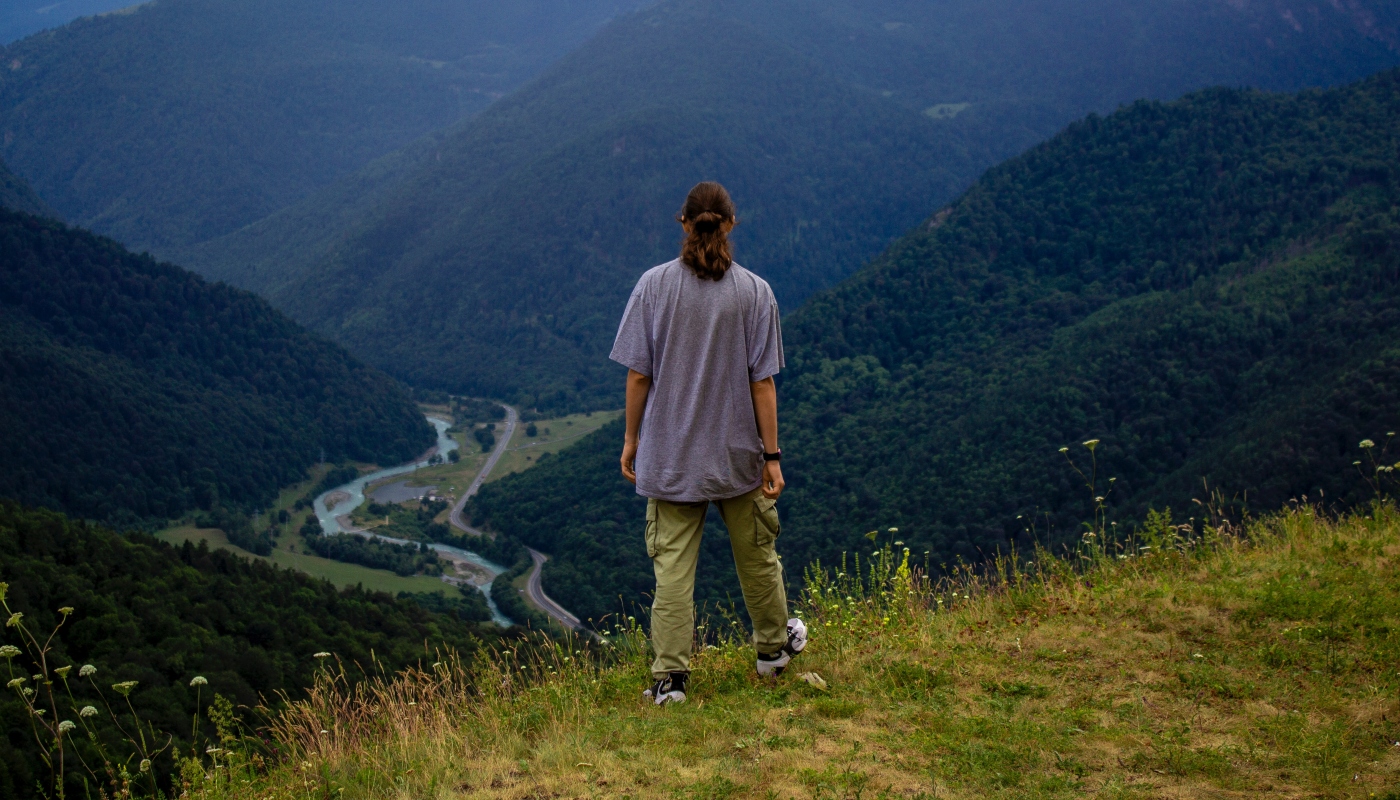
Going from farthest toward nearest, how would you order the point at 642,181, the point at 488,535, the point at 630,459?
the point at 642,181, the point at 488,535, the point at 630,459

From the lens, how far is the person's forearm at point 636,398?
5.44 meters

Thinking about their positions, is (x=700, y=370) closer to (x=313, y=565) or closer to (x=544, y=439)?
(x=313, y=565)

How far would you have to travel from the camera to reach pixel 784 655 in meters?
5.89

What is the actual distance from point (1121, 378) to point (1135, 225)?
2462 centimetres

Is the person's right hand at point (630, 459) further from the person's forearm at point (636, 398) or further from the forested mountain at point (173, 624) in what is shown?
the forested mountain at point (173, 624)

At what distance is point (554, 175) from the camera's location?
6309 inches

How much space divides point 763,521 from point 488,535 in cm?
6769

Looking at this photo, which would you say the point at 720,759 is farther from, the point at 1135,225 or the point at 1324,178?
the point at 1135,225

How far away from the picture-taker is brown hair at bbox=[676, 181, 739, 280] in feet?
16.9

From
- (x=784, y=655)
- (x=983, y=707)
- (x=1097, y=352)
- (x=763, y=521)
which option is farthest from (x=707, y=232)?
(x=1097, y=352)

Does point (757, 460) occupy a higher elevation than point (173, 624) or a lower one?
higher

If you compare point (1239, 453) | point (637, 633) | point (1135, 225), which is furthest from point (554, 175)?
point (637, 633)

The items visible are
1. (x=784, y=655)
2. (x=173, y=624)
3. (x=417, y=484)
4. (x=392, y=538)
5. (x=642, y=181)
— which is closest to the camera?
(x=784, y=655)

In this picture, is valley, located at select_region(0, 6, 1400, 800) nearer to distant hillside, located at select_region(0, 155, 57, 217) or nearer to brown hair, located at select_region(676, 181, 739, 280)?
brown hair, located at select_region(676, 181, 739, 280)
